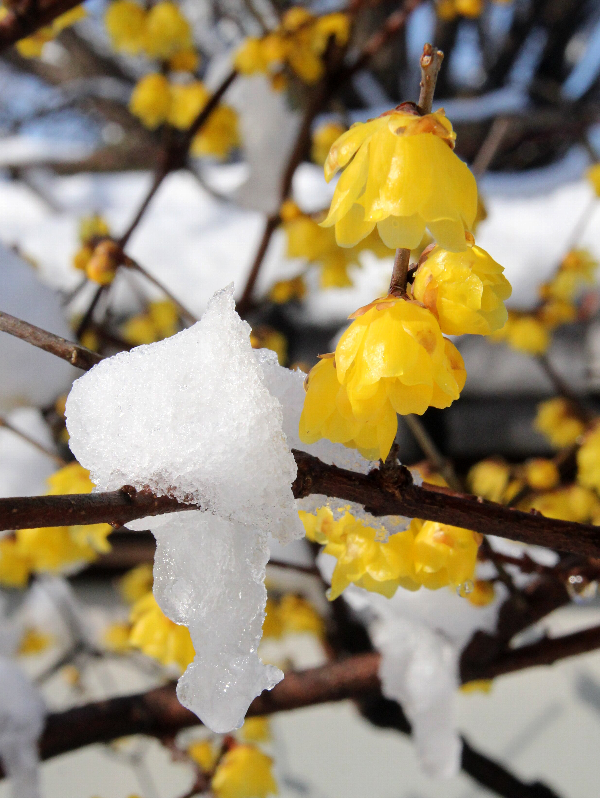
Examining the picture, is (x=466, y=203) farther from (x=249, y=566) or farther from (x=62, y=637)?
(x=62, y=637)

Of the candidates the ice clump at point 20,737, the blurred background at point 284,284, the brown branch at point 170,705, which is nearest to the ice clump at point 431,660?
the brown branch at point 170,705

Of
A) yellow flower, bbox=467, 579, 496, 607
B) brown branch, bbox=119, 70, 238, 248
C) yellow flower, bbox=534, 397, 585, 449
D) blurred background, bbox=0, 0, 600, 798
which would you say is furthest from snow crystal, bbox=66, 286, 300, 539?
yellow flower, bbox=534, 397, 585, 449

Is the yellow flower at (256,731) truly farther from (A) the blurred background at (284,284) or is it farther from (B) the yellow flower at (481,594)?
(B) the yellow flower at (481,594)

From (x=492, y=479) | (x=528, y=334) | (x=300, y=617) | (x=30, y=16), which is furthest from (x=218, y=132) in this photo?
(x=300, y=617)

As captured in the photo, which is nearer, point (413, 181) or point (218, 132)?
point (413, 181)

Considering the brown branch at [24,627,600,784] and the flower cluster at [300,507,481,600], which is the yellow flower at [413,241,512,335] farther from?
the brown branch at [24,627,600,784]

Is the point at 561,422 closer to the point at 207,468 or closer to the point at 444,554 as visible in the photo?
the point at 444,554
